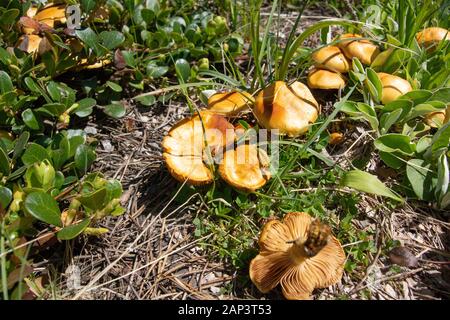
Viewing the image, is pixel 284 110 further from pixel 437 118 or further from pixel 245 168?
pixel 437 118

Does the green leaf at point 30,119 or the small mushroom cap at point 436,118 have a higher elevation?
the green leaf at point 30,119

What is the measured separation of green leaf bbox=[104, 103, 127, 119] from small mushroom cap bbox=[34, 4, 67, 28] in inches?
21.7

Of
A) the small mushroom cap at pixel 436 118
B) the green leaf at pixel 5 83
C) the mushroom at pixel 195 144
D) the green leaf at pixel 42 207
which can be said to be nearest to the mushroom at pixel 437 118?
the small mushroom cap at pixel 436 118

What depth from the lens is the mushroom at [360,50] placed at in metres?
2.55

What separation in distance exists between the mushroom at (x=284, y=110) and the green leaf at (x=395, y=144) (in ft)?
1.16

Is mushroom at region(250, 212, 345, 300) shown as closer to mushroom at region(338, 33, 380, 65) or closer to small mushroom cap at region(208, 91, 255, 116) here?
small mushroom cap at region(208, 91, 255, 116)

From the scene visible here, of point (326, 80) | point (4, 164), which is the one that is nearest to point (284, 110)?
point (326, 80)

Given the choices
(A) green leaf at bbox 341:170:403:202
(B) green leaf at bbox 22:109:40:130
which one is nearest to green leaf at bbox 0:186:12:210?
(B) green leaf at bbox 22:109:40:130

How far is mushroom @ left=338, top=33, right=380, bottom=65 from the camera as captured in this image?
2.55 meters

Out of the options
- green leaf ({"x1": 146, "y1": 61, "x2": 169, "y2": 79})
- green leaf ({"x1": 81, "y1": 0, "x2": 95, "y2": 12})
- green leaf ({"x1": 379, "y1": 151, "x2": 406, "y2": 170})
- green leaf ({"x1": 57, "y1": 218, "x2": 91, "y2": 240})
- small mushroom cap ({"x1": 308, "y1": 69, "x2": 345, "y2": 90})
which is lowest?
green leaf ({"x1": 379, "y1": 151, "x2": 406, "y2": 170})

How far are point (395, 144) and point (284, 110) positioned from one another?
1.94 feet

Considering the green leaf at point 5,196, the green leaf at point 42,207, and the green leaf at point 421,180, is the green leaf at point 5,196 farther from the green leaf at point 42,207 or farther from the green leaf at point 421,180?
the green leaf at point 421,180

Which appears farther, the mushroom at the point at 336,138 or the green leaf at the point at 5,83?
the mushroom at the point at 336,138
